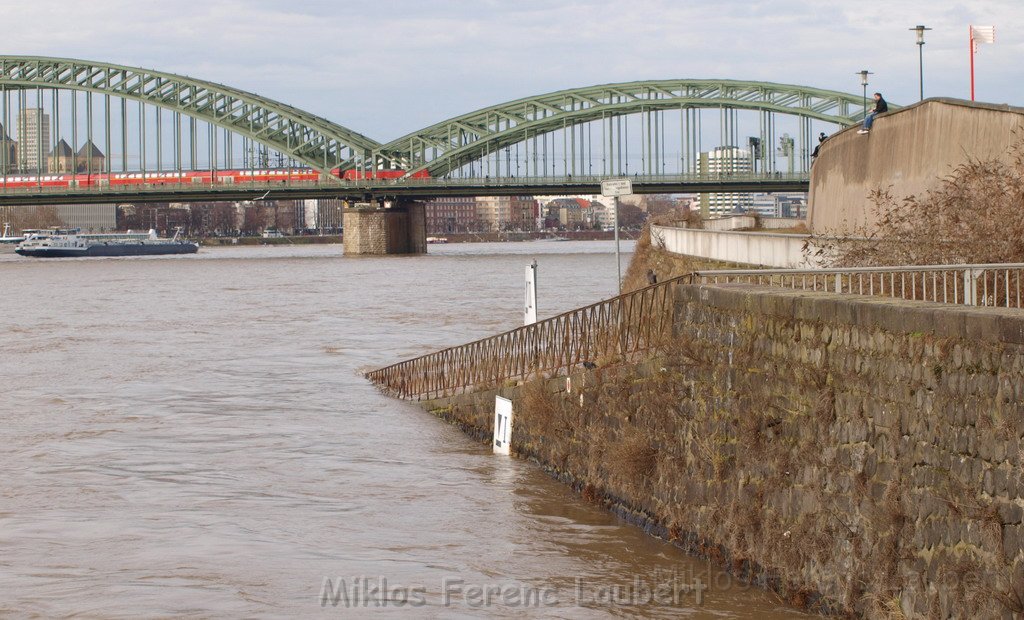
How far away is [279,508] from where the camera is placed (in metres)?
14.6

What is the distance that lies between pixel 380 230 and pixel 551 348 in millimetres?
91618

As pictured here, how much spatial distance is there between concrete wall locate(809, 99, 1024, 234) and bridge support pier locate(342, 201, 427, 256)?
269ft

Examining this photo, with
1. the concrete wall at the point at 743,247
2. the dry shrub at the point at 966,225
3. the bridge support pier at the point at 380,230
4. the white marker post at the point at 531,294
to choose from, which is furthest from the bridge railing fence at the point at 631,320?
the bridge support pier at the point at 380,230

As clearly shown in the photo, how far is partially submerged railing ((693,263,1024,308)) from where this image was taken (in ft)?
31.8

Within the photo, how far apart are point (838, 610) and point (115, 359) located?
25.1 meters

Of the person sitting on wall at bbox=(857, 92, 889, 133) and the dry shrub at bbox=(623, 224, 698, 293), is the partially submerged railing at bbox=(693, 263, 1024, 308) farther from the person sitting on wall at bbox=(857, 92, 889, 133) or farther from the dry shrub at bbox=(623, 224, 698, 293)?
the dry shrub at bbox=(623, 224, 698, 293)

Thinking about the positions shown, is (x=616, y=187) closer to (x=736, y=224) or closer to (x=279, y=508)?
(x=279, y=508)

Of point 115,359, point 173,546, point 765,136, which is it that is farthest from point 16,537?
point 765,136

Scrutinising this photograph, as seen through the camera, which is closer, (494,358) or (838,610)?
(838,610)

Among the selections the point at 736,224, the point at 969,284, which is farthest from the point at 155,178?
the point at 969,284

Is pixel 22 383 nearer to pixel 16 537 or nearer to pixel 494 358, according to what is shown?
pixel 494 358

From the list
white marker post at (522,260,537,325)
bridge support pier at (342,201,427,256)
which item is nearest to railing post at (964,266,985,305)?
white marker post at (522,260,537,325)

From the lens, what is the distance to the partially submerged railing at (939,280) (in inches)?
382

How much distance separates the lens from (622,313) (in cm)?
1427
